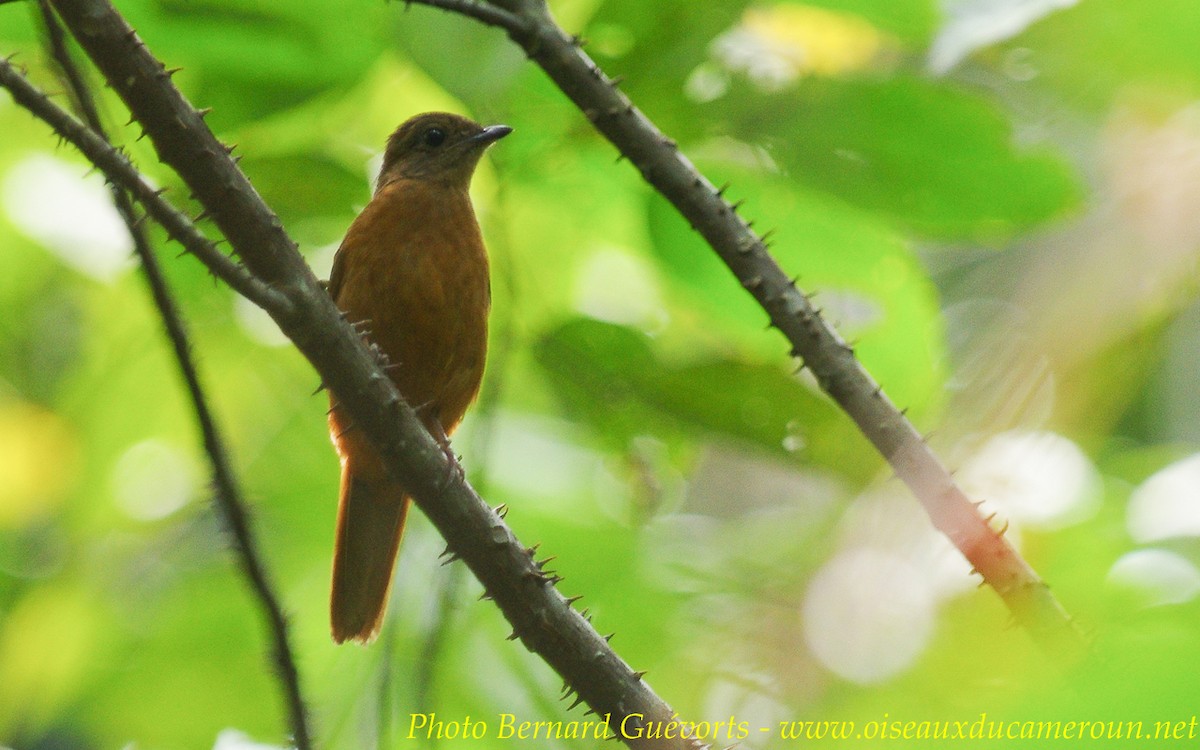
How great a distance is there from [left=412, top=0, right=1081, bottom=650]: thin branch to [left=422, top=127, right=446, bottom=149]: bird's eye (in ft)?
5.35

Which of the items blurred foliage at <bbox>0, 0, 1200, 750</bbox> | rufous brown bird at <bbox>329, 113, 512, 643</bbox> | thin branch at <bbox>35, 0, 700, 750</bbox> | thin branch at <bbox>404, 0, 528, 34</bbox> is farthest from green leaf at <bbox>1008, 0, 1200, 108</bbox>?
thin branch at <bbox>35, 0, 700, 750</bbox>

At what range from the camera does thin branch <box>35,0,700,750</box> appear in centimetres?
224

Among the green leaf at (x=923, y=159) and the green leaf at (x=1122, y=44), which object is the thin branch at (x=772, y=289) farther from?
the green leaf at (x=1122, y=44)

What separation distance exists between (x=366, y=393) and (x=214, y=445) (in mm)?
409

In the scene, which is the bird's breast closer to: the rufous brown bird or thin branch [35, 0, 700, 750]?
the rufous brown bird

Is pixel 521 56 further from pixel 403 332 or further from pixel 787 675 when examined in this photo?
pixel 787 675

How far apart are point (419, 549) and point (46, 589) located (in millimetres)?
1582

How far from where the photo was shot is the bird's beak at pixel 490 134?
3.31 meters

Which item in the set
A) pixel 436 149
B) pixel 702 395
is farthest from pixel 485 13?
pixel 436 149

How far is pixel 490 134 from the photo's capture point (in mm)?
3631

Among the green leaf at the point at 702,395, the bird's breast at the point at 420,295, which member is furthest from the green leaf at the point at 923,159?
the bird's breast at the point at 420,295

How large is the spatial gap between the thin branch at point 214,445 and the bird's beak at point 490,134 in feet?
3.26

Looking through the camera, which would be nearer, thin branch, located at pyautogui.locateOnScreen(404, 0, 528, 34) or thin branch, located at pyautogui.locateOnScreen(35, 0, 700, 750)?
thin branch, located at pyautogui.locateOnScreen(35, 0, 700, 750)

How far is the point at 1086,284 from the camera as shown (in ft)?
16.8
